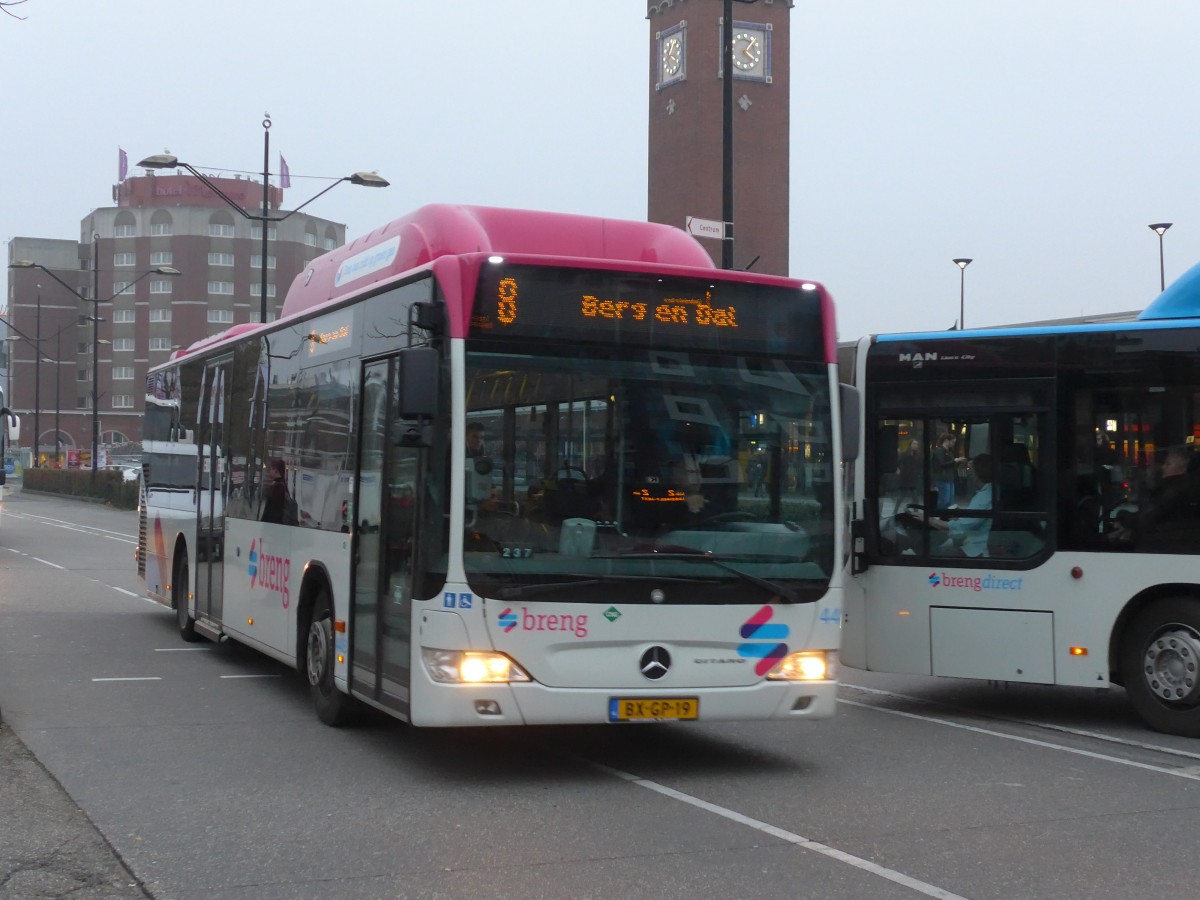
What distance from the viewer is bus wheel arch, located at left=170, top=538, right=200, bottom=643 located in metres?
14.7

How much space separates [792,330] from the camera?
8.62 m

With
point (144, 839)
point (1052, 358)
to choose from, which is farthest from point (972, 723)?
point (144, 839)

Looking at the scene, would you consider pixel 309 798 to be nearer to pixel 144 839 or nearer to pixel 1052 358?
pixel 144 839

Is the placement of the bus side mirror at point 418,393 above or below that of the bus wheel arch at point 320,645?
above

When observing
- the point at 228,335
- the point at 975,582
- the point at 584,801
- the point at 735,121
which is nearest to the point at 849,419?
the point at 975,582

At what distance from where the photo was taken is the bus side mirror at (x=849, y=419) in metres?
8.71

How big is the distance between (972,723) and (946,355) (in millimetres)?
2599

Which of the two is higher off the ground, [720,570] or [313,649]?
[720,570]

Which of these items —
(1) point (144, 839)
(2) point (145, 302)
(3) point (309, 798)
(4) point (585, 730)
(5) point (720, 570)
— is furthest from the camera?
(2) point (145, 302)

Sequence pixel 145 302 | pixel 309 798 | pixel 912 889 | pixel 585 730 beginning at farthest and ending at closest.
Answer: pixel 145 302, pixel 585 730, pixel 309 798, pixel 912 889

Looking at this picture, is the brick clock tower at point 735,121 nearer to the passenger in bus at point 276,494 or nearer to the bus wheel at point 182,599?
Result: the bus wheel at point 182,599

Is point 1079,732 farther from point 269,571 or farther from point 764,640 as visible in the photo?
point 269,571

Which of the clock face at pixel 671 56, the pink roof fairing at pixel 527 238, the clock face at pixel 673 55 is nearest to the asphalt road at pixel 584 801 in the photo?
the pink roof fairing at pixel 527 238

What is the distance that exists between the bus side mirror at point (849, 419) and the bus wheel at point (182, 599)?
792 centimetres
